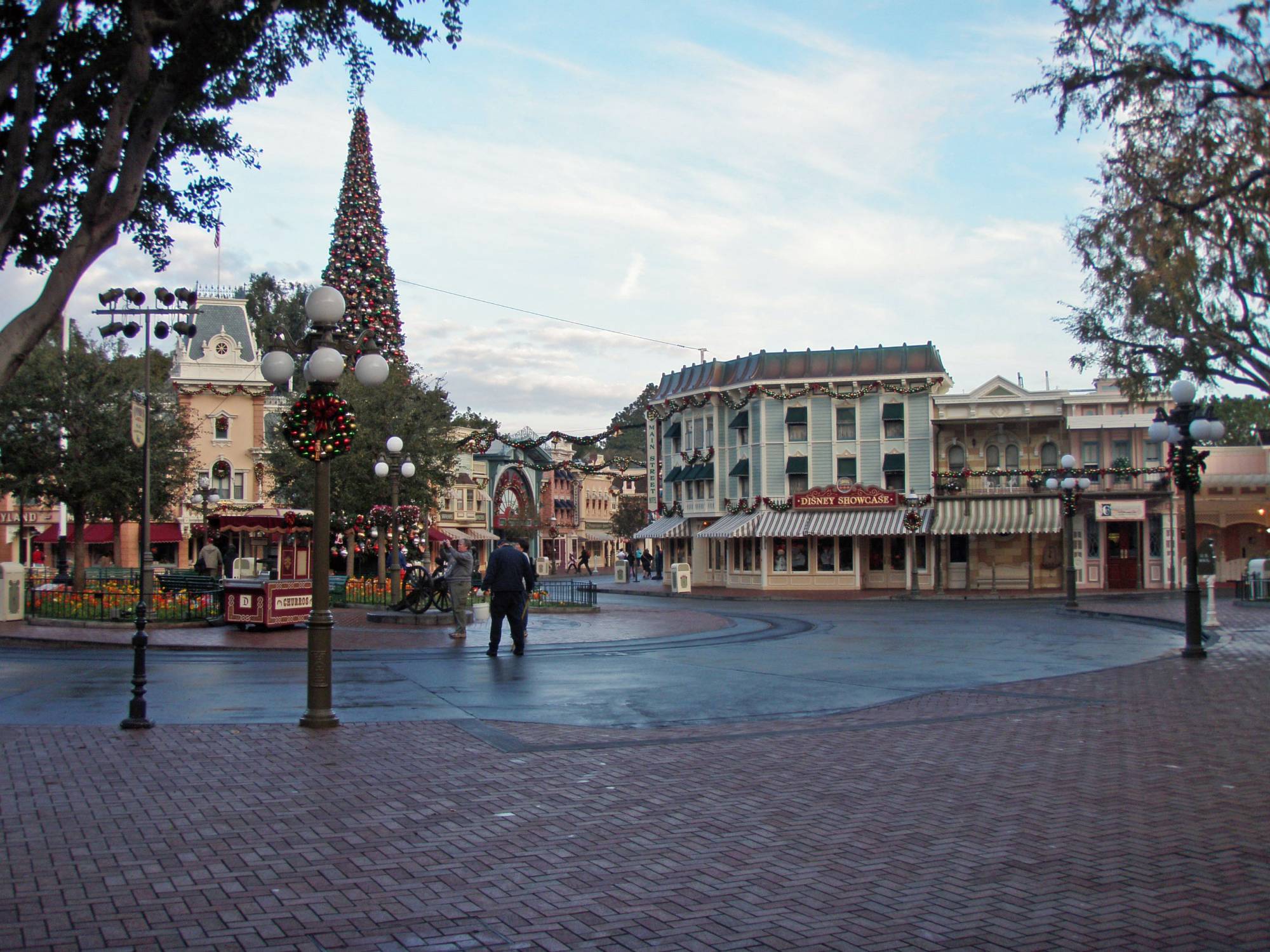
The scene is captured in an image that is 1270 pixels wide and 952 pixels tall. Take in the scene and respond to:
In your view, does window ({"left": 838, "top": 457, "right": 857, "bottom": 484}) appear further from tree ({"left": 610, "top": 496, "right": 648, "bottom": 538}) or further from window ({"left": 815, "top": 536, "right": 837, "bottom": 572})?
tree ({"left": 610, "top": 496, "right": 648, "bottom": 538})

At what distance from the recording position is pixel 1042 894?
5.78m

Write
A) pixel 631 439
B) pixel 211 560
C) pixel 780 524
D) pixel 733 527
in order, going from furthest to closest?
pixel 631 439 < pixel 733 527 < pixel 780 524 < pixel 211 560

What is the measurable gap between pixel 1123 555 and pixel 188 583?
3712 centimetres

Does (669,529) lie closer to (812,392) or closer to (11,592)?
(812,392)

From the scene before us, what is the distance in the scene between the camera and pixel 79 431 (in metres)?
32.3

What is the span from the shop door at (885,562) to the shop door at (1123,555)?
27.3 ft

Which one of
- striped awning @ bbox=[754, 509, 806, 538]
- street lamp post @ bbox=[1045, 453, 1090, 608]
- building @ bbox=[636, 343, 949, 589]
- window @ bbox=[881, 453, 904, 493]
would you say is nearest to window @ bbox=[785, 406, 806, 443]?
building @ bbox=[636, 343, 949, 589]

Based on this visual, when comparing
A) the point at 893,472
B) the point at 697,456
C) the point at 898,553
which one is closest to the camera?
the point at 893,472

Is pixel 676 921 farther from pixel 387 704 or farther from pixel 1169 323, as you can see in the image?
pixel 1169 323

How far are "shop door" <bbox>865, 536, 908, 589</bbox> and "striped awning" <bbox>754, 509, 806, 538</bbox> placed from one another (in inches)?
126

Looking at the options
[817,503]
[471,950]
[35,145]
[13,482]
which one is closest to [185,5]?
[35,145]

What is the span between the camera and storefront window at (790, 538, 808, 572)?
4962cm

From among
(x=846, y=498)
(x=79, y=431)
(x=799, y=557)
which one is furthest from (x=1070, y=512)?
(x=79, y=431)

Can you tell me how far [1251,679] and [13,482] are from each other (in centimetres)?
3116
